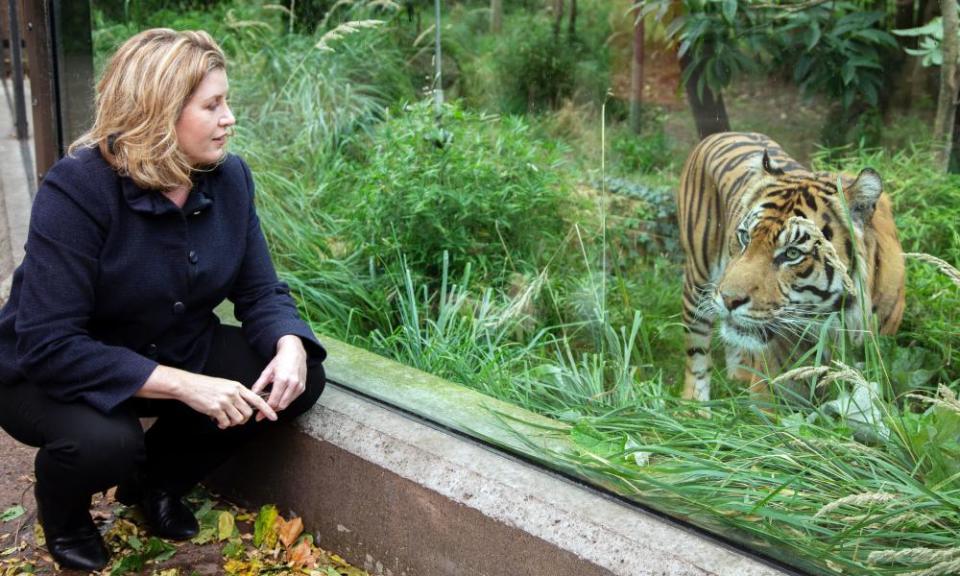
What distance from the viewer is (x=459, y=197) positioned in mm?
4051

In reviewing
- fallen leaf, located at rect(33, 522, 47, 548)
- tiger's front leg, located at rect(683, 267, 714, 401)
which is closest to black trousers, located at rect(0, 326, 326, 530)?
fallen leaf, located at rect(33, 522, 47, 548)

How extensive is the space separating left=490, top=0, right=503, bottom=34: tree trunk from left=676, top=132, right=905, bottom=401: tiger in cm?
91

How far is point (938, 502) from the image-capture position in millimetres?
2184

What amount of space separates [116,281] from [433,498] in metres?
0.92

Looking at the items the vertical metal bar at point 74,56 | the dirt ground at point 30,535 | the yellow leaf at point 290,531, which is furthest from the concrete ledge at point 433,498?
the vertical metal bar at point 74,56

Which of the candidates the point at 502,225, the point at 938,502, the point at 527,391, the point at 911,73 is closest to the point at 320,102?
the point at 502,225

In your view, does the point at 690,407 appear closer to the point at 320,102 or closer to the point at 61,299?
the point at 61,299

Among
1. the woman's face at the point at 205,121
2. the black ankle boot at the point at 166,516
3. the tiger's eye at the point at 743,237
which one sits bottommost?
the black ankle boot at the point at 166,516

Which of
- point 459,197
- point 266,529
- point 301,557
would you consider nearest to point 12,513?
point 266,529

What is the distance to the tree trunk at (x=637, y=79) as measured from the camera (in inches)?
122

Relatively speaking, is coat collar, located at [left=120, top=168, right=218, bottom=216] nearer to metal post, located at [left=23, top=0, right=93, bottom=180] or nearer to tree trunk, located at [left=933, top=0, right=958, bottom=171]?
tree trunk, located at [left=933, top=0, right=958, bottom=171]

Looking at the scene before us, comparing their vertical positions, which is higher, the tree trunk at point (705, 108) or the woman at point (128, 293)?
the tree trunk at point (705, 108)

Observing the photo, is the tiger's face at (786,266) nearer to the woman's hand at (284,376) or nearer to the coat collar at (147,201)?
the woman's hand at (284,376)

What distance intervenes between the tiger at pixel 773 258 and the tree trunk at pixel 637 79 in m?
0.22
